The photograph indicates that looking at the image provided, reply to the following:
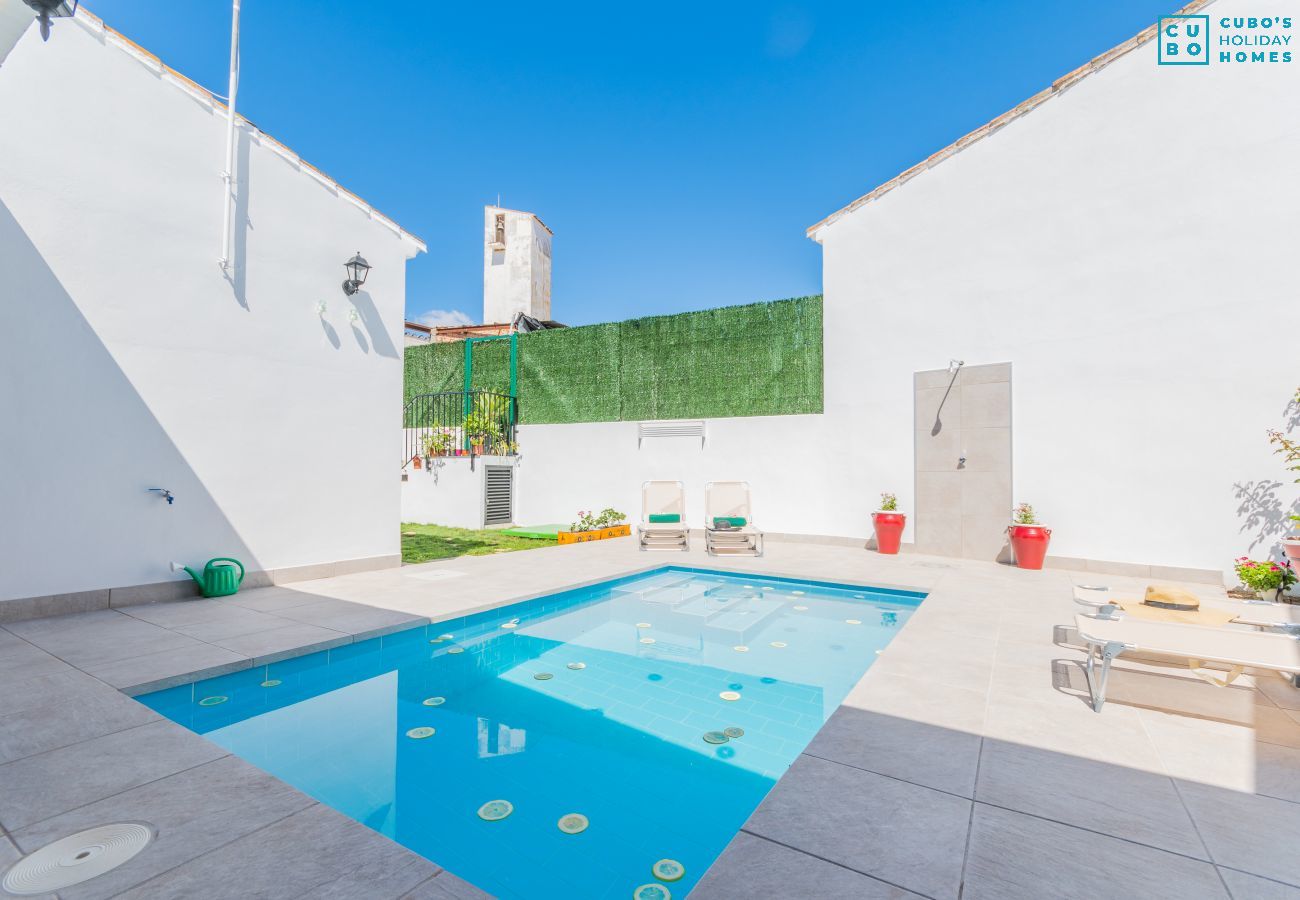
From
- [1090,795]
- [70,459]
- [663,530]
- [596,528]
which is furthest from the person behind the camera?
[596,528]

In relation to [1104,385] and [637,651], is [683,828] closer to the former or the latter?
[637,651]

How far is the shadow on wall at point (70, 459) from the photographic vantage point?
4.90 metres

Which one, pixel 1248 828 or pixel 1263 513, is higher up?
pixel 1263 513

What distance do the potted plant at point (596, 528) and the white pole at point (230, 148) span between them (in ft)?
23.2

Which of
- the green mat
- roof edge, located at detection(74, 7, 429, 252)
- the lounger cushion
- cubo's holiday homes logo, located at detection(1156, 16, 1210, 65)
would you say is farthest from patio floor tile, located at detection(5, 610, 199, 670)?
cubo's holiday homes logo, located at detection(1156, 16, 1210, 65)

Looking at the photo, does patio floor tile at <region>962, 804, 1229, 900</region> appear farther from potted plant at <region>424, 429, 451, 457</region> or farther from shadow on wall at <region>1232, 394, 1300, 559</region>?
potted plant at <region>424, 429, 451, 457</region>

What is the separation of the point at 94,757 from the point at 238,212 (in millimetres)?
6030

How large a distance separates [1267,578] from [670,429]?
924cm

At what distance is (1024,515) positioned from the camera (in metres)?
8.54

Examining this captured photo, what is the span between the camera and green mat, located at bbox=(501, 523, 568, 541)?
11898 mm

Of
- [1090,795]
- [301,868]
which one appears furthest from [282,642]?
[1090,795]

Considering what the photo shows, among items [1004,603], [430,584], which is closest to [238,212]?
[430,584]

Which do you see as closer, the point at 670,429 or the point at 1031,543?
the point at 1031,543

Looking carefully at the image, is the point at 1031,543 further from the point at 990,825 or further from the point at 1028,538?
the point at 990,825
